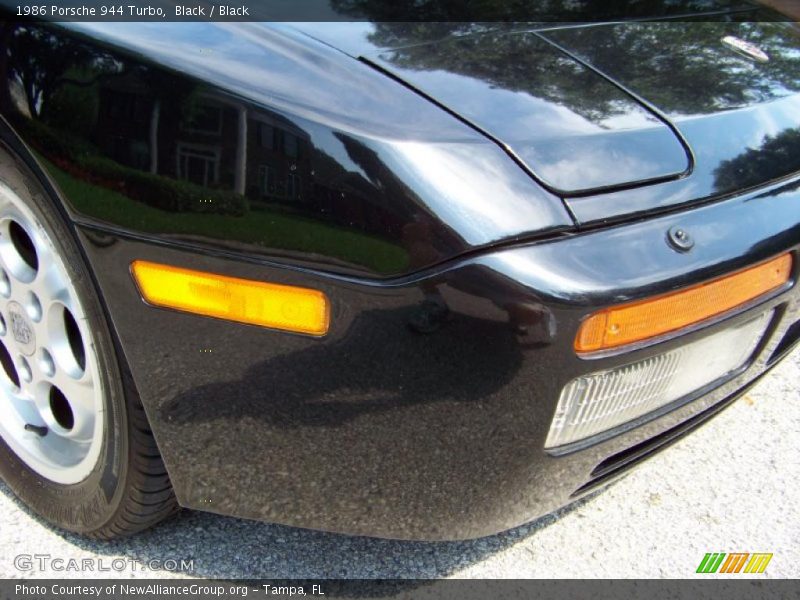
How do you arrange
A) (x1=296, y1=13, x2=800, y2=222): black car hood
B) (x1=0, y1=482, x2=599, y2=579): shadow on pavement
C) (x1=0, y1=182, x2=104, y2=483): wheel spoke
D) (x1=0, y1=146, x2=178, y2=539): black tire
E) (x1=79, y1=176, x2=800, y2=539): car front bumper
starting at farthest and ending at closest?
(x1=0, y1=482, x2=599, y2=579): shadow on pavement < (x1=0, y1=182, x2=104, y2=483): wheel spoke < (x1=0, y1=146, x2=178, y2=539): black tire < (x1=296, y1=13, x2=800, y2=222): black car hood < (x1=79, y1=176, x2=800, y2=539): car front bumper

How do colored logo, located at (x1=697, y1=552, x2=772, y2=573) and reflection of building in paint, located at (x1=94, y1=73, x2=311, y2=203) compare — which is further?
colored logo, located at (x1=697, y1=552, x2=772, y2=573)

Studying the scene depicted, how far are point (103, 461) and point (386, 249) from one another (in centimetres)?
93

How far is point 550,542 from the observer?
1991 millimetres

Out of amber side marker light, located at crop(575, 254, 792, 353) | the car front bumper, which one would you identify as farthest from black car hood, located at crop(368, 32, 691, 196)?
amber side marker light, located at crop(575, 254, 792, 353)

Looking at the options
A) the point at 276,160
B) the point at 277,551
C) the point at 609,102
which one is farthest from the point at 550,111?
the point at 277,551

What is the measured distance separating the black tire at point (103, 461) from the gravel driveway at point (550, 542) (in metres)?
0.10

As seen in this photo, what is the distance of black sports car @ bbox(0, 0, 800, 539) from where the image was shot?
1.27m

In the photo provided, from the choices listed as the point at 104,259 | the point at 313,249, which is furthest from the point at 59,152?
the point at 313,249

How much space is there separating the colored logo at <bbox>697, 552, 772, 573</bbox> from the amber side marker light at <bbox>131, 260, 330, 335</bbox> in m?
1.31

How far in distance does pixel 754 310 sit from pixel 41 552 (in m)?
1.79

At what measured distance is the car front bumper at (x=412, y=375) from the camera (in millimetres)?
1265

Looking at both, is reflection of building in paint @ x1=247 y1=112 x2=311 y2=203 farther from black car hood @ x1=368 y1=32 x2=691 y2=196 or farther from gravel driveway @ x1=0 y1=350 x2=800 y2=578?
gravel driveway @ x1=0 y1=350 x2=800 y2=578

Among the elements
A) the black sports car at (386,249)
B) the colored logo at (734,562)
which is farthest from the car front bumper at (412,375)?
the colored logo at (734,562)

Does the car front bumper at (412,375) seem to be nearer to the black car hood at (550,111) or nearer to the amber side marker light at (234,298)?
the amber side marker light at (234,298)
